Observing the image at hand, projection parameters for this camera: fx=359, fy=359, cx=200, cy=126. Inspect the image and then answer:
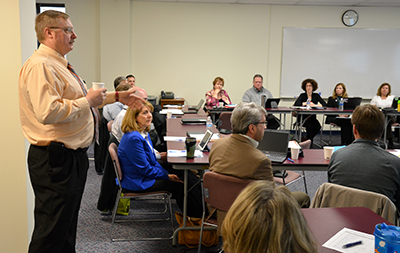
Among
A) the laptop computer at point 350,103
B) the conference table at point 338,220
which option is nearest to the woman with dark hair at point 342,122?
the laptop computer at point 350,103

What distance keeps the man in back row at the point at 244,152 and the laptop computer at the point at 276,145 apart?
0.50m

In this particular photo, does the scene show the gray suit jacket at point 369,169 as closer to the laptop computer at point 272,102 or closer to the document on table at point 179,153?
the document on table at point 179,153

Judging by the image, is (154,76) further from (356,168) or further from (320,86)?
(356,168)

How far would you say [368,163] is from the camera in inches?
84.9

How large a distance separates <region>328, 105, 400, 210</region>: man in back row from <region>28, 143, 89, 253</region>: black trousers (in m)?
1.58

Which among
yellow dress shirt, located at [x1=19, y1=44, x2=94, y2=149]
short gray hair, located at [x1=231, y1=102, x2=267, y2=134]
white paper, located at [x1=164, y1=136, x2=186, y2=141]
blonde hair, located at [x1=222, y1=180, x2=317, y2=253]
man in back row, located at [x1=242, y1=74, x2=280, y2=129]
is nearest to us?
blonde hair, located at [x1=222, y1=180, x2=317, y2=253]

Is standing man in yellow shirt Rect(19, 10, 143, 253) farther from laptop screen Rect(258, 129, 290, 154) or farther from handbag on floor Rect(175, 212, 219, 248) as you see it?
laptop screen Rect(258, 129, 290, 154)

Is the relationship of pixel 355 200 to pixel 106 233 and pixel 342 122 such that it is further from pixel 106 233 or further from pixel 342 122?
pixel 342 122

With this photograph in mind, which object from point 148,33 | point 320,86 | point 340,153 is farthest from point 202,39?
point 340,153

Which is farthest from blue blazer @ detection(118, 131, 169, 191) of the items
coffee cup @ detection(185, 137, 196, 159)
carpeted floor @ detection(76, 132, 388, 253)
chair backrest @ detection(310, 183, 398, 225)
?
chair backrest @ detection(310, 183, 398, 225)

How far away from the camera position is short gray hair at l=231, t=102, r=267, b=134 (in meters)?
2.54

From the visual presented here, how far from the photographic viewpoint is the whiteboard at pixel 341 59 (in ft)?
28.7

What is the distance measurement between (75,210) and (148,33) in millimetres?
6913

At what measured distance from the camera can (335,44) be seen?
8.78 m
